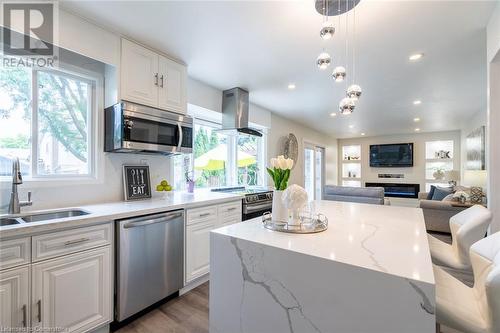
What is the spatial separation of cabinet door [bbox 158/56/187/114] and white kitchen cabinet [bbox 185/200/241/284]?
1.16 m

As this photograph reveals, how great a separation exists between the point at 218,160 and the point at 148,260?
1911mm

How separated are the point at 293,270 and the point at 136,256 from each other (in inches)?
54.5

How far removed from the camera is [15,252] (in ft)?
4.29

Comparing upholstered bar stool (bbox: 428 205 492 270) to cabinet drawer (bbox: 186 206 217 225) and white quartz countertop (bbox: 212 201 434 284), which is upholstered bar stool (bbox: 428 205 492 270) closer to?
white quartz countertop (bbox: 212 201 434 284)

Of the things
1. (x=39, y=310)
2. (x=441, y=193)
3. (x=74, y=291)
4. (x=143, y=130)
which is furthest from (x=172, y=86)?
(x=441, y=193)

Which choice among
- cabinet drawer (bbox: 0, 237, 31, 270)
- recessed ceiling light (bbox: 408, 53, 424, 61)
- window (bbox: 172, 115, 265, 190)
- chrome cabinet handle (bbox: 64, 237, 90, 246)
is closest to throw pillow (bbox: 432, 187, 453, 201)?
recessed ceiling light (bbox: 408, 53, 424, 61)

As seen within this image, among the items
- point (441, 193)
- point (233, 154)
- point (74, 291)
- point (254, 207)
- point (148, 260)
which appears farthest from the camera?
point (441, 193)

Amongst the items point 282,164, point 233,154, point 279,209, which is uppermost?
point 233,154

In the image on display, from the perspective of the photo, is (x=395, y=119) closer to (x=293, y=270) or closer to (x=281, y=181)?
(x=281, y=181)

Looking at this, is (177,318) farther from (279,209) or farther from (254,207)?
(254,207)

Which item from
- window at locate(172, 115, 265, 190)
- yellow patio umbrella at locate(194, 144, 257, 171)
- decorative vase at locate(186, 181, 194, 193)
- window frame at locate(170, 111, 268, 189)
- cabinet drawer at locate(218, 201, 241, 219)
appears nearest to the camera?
cabinet drawer at locate(218, 201, 241, 219)

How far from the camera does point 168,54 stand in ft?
8.09

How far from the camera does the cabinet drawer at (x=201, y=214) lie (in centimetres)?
227

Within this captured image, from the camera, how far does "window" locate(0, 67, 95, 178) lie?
180 centimetres
